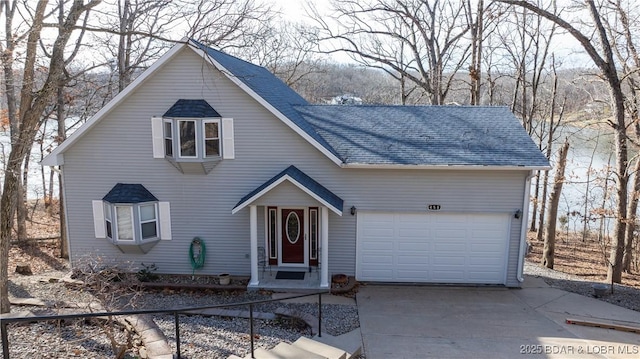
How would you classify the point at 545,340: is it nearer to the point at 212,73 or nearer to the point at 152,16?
the point at 212,73

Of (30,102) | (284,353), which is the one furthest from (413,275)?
(30,102)

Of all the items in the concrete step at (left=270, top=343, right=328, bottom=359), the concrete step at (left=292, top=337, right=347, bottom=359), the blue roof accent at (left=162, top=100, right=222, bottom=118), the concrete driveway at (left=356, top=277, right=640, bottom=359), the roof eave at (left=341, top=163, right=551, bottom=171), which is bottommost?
the concrete driveway at (left=356, top=277, right=640, bottom=359)

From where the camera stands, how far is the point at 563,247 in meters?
21.3

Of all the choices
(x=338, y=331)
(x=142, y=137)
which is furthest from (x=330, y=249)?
(x=142, y=137)

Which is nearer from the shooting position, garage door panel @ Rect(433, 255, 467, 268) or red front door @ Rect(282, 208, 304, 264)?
garage door panel @ Rect(433, 255, 467, 268)

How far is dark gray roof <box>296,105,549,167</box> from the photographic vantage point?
449 inches

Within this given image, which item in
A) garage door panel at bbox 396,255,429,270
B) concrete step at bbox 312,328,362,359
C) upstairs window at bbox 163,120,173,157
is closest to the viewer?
concrete step at bbox 312,328,362,359

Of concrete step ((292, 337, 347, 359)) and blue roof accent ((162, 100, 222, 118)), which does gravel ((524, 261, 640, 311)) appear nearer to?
concrete step ((292, 337, 347, 359))

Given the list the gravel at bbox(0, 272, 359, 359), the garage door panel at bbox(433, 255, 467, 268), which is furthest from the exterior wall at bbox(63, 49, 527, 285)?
the gravel at bbox(0, 272, 359, 359)

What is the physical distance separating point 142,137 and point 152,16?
1115cm

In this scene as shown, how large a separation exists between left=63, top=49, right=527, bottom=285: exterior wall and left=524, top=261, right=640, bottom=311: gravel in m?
2.06

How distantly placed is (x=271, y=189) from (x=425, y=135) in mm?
4788

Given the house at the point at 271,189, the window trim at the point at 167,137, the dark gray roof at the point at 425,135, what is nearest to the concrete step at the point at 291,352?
the house at the point at 271,189

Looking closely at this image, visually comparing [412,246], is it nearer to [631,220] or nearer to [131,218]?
[131,218]
